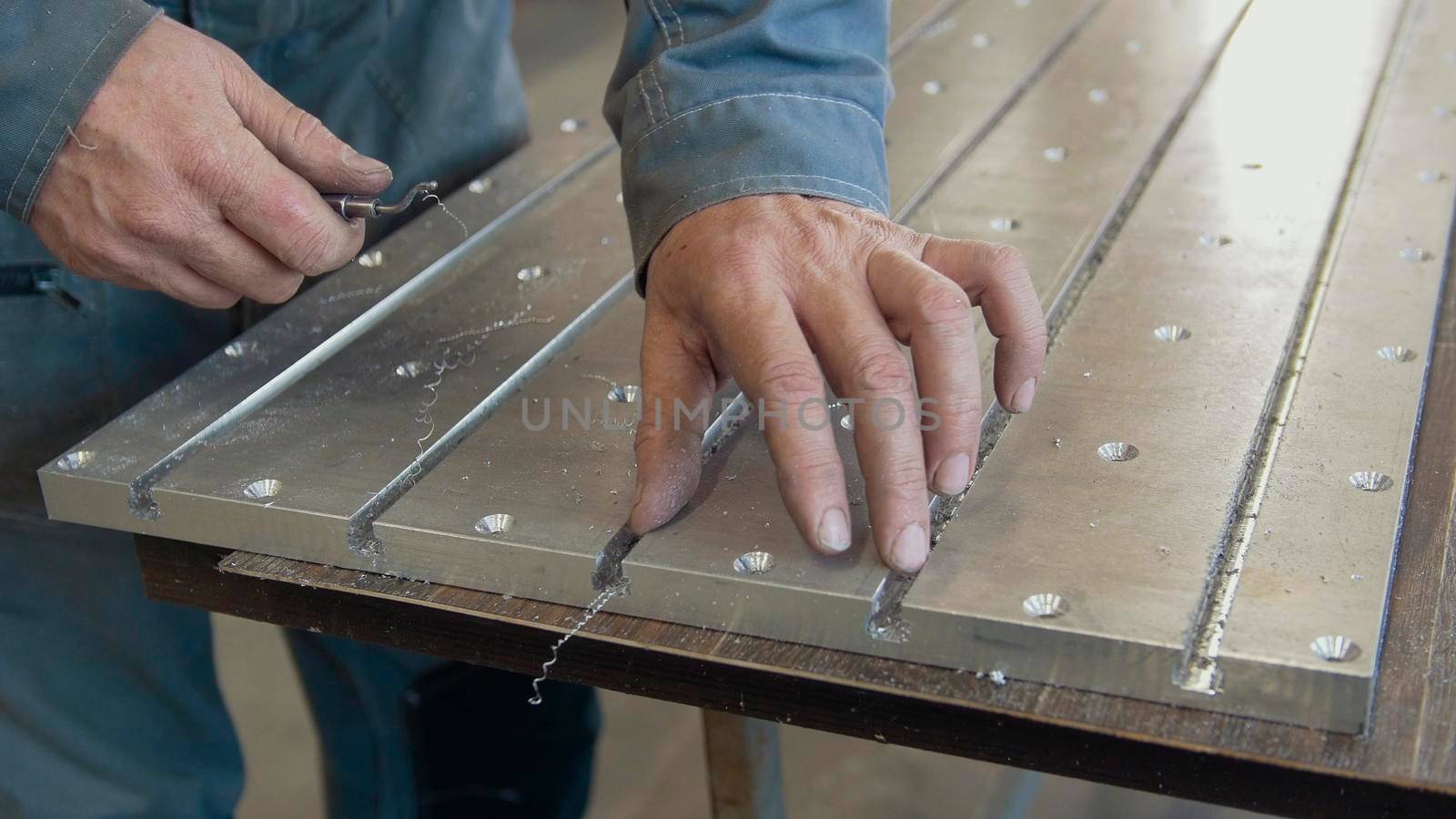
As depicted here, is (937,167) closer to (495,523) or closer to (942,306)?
(942,306)

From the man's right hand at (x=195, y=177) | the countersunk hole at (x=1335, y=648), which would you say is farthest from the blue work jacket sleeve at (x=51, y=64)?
the countersunk hole at (x=1335, y=648)

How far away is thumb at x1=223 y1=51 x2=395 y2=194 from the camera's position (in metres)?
0.92

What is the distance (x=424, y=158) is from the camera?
Result: 138 centimetres

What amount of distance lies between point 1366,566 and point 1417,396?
0.21 m

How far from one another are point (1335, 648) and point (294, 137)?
72cm

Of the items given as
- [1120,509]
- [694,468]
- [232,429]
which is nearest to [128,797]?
[232,429]

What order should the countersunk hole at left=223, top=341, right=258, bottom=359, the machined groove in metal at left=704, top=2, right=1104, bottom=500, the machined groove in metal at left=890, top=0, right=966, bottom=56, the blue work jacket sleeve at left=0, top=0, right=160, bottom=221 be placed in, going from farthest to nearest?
the machined groove in metal at left=890, top=0, right=966, bottom=56, the machined groove in metal at left=704, top=2, right=1104, bottom=500, the countersunk hole at left=223, top=341, right=258, bottom=359, the blue work jacket sleeve at left=0, top=0, right=160, bottom=221

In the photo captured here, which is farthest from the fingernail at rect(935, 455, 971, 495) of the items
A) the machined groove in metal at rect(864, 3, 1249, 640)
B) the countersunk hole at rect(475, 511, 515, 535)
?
the countersunk hole at rect(475, 511, 515, 535)

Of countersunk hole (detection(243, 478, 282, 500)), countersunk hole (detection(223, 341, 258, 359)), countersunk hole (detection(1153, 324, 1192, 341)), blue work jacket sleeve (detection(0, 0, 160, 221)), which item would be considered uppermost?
blue work jacket sleeve (detection(0, 0, 160, 221))

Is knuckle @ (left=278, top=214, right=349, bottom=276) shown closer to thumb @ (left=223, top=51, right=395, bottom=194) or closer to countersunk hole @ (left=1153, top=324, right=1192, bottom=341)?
thumb @ (left=223, top=51, right=395, bottom=194)

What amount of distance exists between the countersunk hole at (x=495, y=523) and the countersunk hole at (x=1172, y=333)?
476 mm

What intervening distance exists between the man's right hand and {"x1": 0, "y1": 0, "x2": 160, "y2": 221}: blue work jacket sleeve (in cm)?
1

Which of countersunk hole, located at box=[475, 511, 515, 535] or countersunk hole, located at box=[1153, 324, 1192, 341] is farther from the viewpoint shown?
countersunk hole, located at box=[1153, 324, 1192, 341]

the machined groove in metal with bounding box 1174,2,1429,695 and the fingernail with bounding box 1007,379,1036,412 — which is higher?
the fingernail with bounding box 1007,379,1036,412
